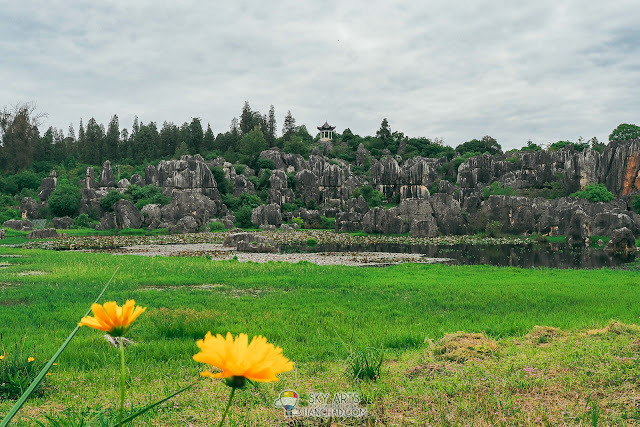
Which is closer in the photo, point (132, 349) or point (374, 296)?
point (132, 349)

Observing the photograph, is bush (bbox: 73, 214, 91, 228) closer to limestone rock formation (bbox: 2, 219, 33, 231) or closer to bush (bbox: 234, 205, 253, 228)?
limestone rock formation (bbox: 2, 219, 33, 231)

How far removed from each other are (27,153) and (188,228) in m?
50.3

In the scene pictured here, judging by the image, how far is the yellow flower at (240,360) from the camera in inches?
55.6

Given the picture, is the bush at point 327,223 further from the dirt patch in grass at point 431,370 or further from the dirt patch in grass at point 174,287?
the dirt patch in grass at point 431,370

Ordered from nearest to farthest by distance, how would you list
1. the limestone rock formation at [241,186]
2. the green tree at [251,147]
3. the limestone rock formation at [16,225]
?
the limestone rock formation at [16,225], the limestone rock formation at [241,186], the green tree at [251,147]

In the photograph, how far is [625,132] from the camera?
271 ft

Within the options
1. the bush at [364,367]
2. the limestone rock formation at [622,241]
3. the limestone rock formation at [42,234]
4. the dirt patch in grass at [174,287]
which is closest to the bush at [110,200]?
the limestone rock formation at [42,234]

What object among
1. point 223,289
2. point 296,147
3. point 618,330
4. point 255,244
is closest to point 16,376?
point 618,330

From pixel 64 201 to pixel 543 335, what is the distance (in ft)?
217

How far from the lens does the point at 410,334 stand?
8.99m

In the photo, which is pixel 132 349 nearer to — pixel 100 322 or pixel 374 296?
pixel 100 322

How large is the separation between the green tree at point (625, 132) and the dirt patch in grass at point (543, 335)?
86.3m

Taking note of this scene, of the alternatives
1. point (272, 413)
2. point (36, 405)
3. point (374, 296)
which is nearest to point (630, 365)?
point (272, 413)

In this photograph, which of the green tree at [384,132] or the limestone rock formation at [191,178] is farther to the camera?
the green tree at [384,132]
